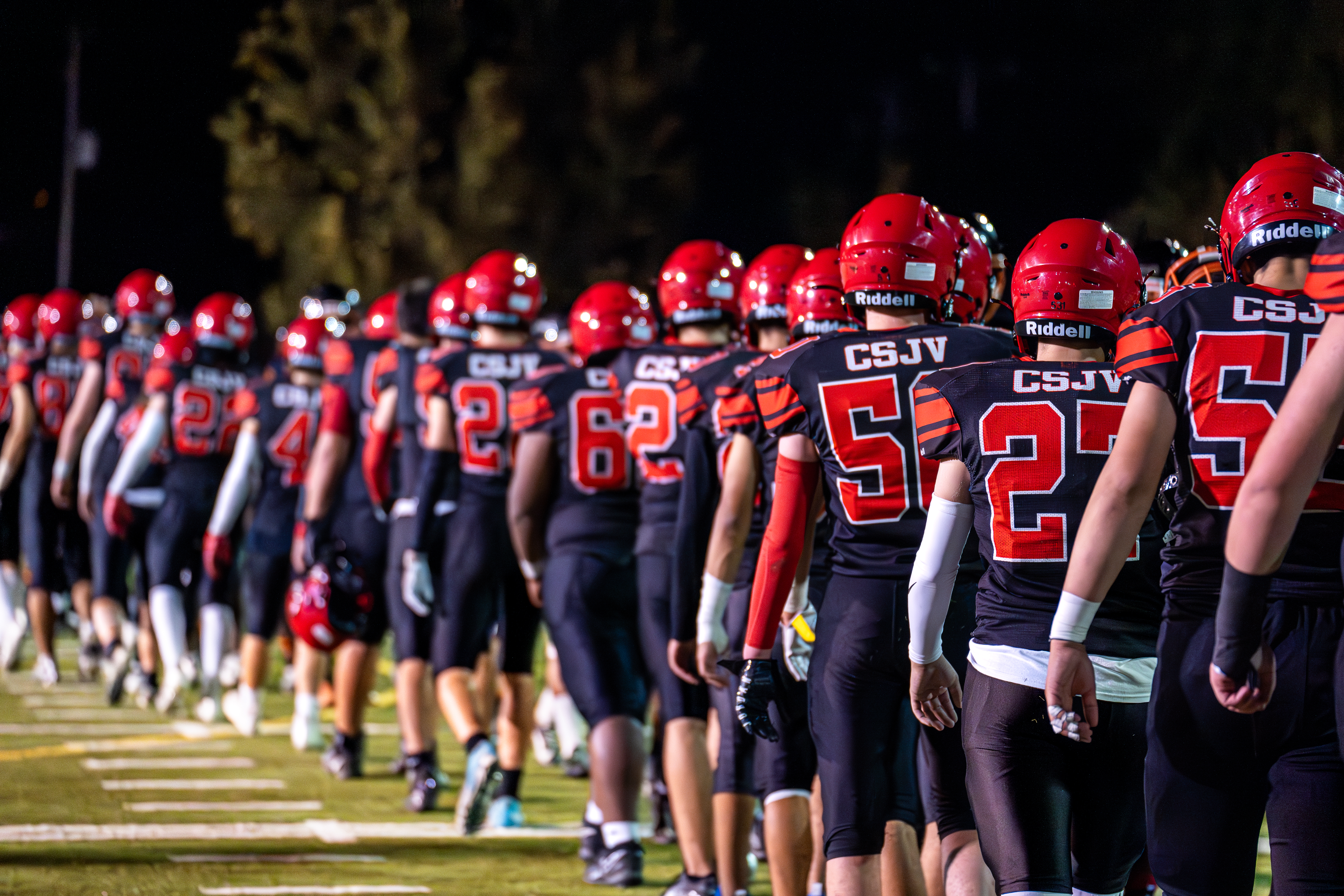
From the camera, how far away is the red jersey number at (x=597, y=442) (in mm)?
6367

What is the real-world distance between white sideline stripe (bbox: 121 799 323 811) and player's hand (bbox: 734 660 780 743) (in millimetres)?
3700

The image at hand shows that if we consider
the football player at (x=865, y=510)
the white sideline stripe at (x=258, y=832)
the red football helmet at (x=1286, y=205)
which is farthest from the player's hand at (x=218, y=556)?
the red football helmet at (x=1286, y=205)

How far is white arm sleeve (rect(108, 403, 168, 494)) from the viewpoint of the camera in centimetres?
1012

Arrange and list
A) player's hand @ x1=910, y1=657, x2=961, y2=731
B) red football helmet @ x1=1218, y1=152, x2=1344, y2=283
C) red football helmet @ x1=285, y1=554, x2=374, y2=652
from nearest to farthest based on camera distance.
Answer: red football helmet @ x1=1218, y1=152, x2=1344, y2=283, player's hand @ x1=910, y1=657, x2=961, y2=731, red football helmet @ x1=285, y1=554, x2=374, y2=652

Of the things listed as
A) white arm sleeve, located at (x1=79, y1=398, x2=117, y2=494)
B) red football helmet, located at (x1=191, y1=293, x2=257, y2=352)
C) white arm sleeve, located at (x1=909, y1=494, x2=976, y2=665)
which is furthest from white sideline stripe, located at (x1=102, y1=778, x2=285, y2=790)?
white arm sleeve, located at (x1=909, y1=494, x2=976, y2=665)

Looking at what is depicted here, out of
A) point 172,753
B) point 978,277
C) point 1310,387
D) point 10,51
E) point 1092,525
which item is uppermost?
point 10,51

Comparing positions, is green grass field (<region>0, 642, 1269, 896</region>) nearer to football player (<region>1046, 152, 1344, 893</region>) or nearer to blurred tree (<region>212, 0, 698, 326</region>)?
football player (<region>1046, 152, 1344, 893</region>)

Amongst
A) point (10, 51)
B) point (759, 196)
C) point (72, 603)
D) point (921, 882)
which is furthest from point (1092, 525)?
point (10, 51)

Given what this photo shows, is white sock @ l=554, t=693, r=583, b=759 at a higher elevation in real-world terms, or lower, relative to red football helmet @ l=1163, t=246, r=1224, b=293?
lower

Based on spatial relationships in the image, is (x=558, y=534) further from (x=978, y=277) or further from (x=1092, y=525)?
(x=1092, y=525)

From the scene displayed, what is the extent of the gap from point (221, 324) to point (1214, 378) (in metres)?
8.24

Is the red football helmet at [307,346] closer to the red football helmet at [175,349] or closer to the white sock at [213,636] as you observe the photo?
the red football helmet at [175,349]

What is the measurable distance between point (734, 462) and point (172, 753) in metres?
5.21

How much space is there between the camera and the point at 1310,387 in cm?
265
